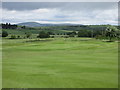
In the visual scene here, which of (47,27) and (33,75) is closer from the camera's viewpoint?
(33,75)

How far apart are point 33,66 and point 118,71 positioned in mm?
5238

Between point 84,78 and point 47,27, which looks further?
point 47,27

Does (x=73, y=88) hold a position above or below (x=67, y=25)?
below

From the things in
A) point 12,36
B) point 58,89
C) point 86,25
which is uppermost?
point 86,25

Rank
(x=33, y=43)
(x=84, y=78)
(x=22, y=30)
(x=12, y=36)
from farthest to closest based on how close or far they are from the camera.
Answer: (x=22, y=30) < (x=12, y=36) < (x=33, y=43) < (x=84, y=78)

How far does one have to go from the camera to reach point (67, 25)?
37750mm

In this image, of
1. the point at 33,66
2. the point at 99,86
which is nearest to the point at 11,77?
the point at 33,66

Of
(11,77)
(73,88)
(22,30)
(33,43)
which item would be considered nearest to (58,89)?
(73,88)

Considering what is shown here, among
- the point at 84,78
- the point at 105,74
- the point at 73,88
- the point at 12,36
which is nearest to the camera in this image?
the point at 73,88

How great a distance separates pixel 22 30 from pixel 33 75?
21.9 metres

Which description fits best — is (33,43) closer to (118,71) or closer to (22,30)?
(22,30)

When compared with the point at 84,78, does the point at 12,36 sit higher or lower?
higher

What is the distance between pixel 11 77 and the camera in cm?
882

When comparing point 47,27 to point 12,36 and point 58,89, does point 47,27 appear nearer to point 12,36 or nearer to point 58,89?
point 12,36
